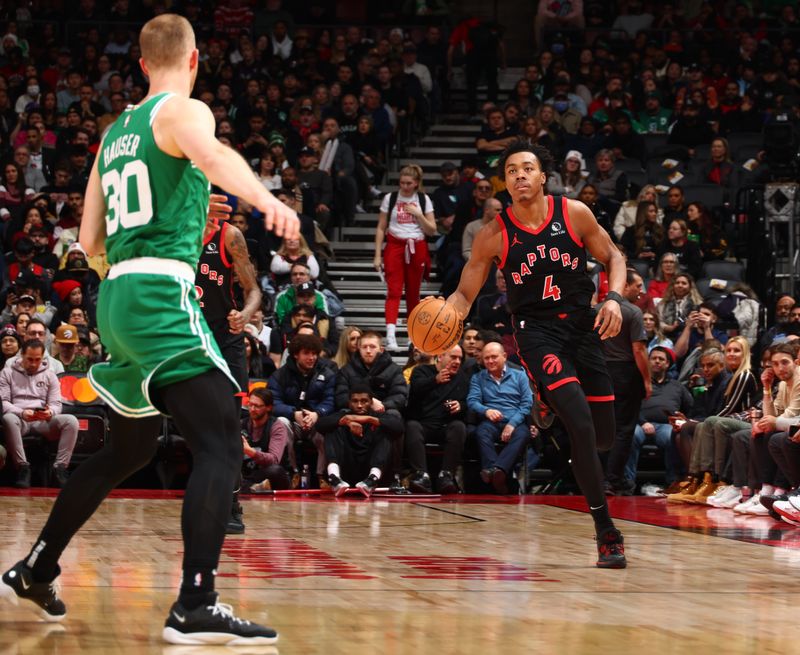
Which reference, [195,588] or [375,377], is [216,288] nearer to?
[195,588]

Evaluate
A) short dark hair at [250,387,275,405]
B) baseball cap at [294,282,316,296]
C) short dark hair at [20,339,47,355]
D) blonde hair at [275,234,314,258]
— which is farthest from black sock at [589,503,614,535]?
blonde hair at [275,234,314,258]

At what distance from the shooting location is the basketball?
6426 mm

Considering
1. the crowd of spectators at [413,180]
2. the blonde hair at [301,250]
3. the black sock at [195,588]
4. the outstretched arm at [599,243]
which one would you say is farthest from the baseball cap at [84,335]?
the black sock at [195,588]

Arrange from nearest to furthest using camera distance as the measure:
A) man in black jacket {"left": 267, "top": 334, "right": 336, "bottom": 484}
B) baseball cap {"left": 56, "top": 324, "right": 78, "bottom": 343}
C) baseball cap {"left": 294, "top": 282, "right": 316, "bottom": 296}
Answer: man in black jacket {"left": 267, "top": 334, "right": 336, "bottom": 484}, baseball cap {"left": 56, "top": 324, "right": 78, "bottom": 343}, baseball cap {"left": 294, "top": 282, "right": 316, "bottom": 296}

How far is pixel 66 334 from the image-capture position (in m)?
11.5

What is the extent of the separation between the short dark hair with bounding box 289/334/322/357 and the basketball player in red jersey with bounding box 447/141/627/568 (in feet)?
15.4

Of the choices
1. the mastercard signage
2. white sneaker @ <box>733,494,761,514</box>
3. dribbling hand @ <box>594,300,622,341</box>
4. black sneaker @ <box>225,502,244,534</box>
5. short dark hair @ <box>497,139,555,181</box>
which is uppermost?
short dark hair @ <box>497,139,555,181</box>

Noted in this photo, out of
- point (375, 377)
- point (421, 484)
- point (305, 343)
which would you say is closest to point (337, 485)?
point (421, 484)

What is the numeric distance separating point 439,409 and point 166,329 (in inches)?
292

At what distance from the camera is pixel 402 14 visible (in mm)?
20703

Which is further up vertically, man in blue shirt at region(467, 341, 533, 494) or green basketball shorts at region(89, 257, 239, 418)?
green basketball shorts at region(89, 257, 239, 418)

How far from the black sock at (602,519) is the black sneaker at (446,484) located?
4.90 meters

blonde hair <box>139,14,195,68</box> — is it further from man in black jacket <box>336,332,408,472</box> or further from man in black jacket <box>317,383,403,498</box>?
man in black jacket <box>336,332,408,472</box>

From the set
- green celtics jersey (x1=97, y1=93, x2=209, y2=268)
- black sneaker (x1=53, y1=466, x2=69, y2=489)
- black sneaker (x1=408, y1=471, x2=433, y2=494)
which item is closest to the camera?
green celtics jersey (x1=97, y1=93, x2=209, y2=268)
